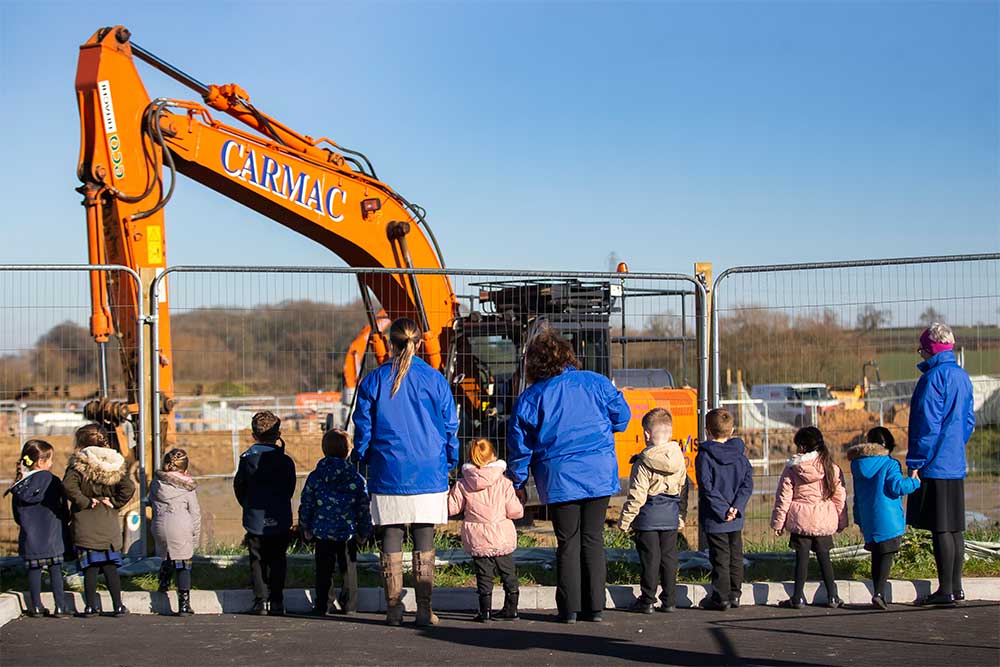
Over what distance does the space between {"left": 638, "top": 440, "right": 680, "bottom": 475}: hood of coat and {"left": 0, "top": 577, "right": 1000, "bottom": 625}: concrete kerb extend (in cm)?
96

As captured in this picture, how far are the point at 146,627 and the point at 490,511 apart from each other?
2.25 meters

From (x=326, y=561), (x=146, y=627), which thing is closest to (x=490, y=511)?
(x=326, y=561)

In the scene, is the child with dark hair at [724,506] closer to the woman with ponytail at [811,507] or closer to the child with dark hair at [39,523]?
the woman with ponytail at [811,507]

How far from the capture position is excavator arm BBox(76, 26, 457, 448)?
373 inches

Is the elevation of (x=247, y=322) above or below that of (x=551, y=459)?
above

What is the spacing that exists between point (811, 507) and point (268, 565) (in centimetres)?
361

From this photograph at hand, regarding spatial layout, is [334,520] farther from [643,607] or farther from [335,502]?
[643,607]

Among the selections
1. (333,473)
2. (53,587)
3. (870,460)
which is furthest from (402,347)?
(870,460)

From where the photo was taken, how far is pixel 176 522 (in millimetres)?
7324

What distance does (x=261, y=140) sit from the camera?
1139 cm

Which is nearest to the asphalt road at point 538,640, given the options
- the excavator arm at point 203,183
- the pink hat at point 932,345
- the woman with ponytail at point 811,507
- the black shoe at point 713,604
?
the black shoe at point 713,604

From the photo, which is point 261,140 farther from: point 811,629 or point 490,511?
point 811,629

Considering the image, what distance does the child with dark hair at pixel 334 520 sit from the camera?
7.28 meters

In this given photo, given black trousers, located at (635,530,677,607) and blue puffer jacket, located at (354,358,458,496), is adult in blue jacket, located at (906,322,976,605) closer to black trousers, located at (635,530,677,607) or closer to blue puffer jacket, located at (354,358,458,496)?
black trousers, located at (635,530,677,607)
